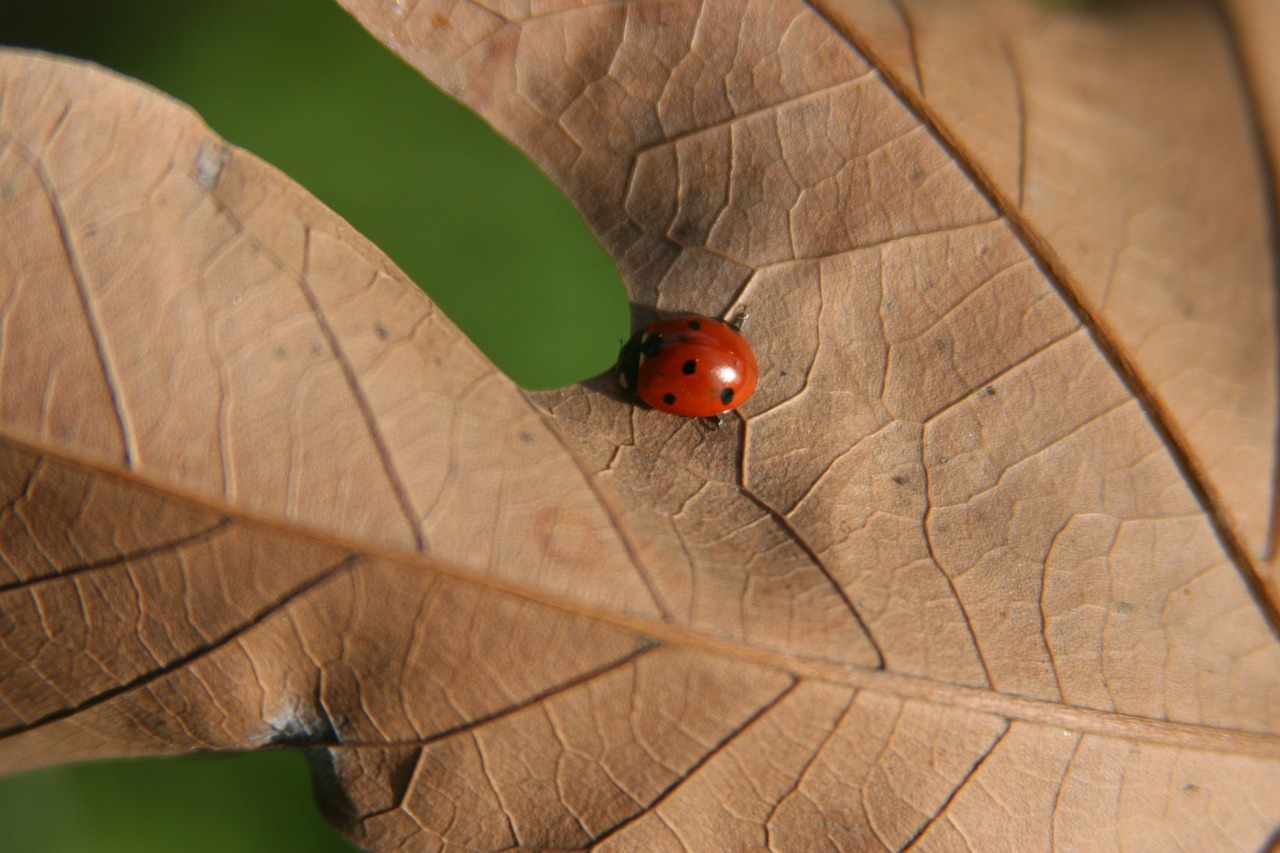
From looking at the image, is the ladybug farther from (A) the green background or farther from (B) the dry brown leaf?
(A) the green background

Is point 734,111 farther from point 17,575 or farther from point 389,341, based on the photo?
point 17,575

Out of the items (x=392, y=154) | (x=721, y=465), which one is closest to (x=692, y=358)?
(x=721, y=465)

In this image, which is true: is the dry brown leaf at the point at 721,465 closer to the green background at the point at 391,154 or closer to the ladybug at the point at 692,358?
the ladybug at the point at 692,358

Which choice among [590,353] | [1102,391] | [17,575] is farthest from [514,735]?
[590,353]

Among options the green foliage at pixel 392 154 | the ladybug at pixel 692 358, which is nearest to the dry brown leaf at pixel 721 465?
the ladybug at pixel 692 358

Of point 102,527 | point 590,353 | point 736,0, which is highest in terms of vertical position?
point 590,353
